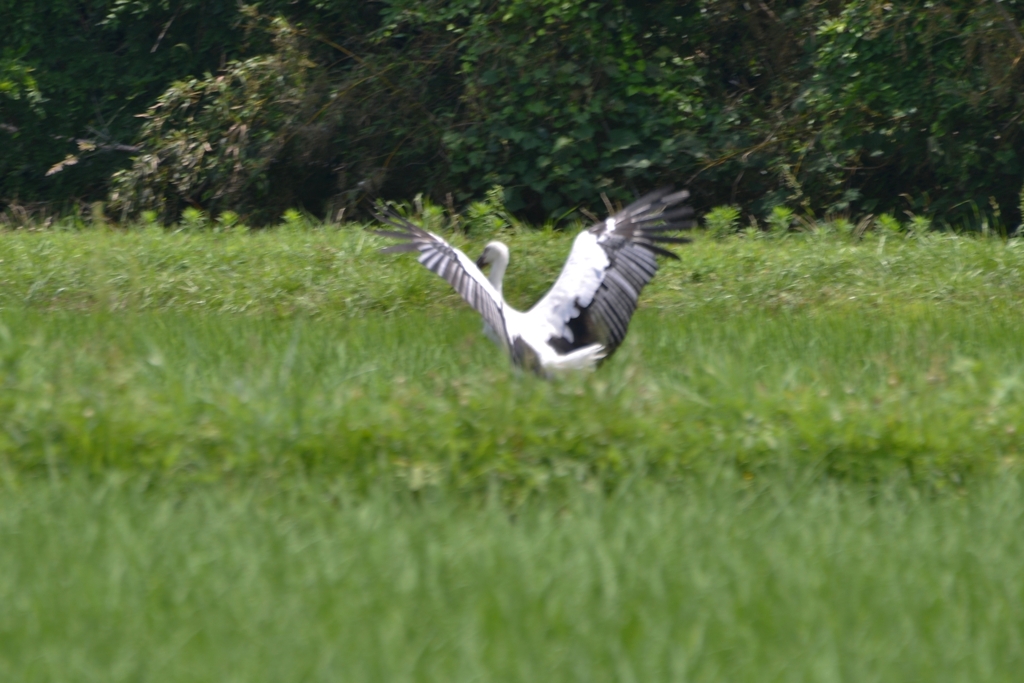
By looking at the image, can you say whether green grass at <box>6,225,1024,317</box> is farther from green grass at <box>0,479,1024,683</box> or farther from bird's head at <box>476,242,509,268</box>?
green grass at <box>0,479,1024,683</box>

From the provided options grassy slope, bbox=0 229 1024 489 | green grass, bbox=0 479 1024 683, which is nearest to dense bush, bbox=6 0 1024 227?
grassy slope, bbox=0 229 1024 489

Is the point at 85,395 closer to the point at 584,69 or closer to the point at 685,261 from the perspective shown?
the point at 685,261

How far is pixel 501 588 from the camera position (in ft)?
9.20

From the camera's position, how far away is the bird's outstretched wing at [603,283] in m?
4.89

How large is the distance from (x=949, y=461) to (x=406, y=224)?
2246mm

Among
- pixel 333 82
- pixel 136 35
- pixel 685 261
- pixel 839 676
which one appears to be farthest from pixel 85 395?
pixel 136 35

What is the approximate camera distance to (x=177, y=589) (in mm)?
2775

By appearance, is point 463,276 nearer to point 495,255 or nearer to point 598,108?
point 495,255

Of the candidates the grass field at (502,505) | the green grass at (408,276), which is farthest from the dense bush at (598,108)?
the grass field at (502,505)

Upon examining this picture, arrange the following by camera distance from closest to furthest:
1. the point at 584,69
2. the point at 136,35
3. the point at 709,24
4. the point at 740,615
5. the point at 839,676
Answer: the point at 839,676 → the point at 740,615 → the point at 584,69 → the point at 709,24 → the point at 136,35

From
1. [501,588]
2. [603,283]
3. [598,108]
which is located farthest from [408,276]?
[501,588]

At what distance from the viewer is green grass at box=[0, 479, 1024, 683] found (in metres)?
2.47

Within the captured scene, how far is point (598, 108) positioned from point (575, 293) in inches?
211

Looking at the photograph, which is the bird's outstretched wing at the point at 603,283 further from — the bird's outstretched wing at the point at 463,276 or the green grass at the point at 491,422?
the green grass at the point at 491,422
